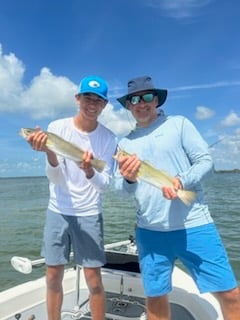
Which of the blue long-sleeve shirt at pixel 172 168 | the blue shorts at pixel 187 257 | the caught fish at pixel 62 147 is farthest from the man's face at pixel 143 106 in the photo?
the blue shorts at pixel 187 257

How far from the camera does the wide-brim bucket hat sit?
11.4ft

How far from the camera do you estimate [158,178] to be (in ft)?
10.5

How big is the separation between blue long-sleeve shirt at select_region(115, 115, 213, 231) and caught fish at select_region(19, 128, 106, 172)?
442 millimetres

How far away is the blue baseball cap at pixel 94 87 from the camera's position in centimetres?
362

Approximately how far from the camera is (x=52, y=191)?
3.76m

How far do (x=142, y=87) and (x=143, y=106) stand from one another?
0.17 m

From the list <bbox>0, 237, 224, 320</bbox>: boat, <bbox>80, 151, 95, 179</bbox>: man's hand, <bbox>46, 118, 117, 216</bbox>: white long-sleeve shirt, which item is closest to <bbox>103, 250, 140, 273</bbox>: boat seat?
<bbox>0, 237, 224, 320</bbox>: boat

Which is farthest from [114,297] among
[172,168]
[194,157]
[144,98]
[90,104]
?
Result: [144,98]

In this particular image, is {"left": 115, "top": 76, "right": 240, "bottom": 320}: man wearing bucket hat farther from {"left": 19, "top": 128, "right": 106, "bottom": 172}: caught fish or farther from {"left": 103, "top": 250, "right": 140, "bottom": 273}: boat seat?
{"left": 103, "top": 250, "right": 140, "bottom": 273}: boat seat

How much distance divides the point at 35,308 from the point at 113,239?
340 inches

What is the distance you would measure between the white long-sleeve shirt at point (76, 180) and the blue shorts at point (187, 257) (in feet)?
1.75

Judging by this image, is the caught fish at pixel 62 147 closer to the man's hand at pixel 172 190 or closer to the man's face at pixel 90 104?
the man's face at pixel 90 104

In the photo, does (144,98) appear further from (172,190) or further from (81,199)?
(81,199)

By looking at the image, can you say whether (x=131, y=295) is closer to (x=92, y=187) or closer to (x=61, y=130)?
(x=92, y=187)
